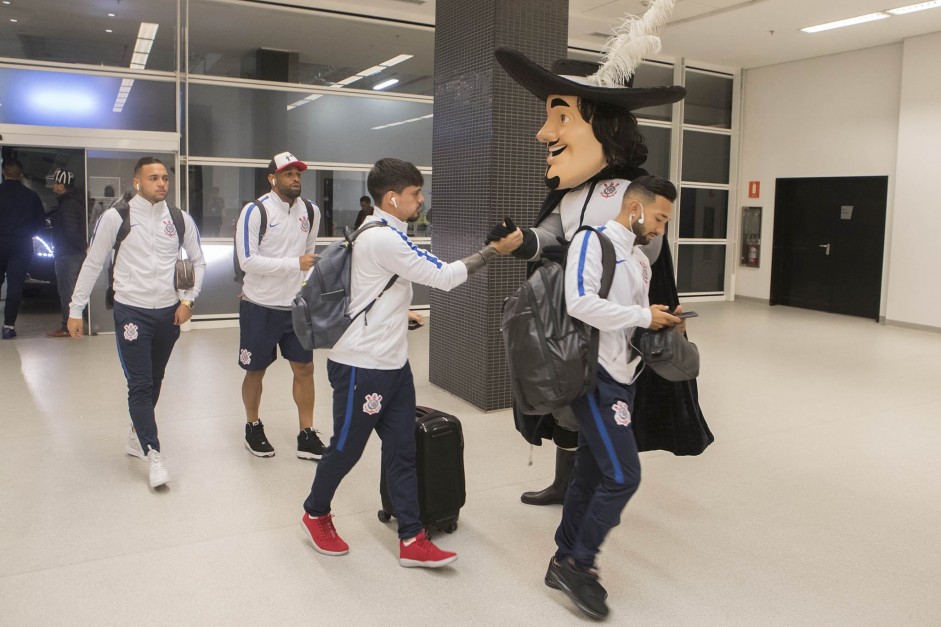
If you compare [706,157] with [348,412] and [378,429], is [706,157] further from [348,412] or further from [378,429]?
[348,412]

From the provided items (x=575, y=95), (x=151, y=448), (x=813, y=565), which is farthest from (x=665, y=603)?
(x=151, y=448)

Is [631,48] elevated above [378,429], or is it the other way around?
[631,48]

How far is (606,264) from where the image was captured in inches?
103

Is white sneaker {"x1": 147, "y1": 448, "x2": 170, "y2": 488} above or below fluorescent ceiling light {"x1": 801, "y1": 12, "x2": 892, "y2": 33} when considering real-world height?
below

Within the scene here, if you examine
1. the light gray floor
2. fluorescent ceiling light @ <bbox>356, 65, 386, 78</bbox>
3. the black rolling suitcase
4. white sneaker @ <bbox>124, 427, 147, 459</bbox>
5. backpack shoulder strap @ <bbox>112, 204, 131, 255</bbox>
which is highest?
fluorescent ceiling light @ <bbox>356, 65, 386, 78</bbox>

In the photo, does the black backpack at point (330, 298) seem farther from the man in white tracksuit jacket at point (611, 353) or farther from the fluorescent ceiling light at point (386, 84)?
the fluorescent ceiling light at point (386, 84)

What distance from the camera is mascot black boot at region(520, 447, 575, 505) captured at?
3725 millimetres

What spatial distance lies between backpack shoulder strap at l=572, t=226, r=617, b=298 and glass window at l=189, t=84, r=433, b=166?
22.8 ft

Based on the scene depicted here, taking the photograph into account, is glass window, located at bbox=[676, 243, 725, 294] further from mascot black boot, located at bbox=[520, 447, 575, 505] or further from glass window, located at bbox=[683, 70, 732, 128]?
mascot black boot, located at bbox=[520, 447, 575, 505]

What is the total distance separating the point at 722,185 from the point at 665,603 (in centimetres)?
1027

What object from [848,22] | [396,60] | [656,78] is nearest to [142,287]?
[396,60]

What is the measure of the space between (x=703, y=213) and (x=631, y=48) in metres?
9.39

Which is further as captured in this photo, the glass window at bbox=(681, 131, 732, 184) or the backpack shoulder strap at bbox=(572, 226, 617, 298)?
the glass window at bbox=(681, 131, 732, 184)

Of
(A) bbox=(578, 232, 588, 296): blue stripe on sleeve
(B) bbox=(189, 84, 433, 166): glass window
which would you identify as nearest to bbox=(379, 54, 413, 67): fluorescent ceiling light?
(B) bbox=(189, 84, 433, 166): glass window
